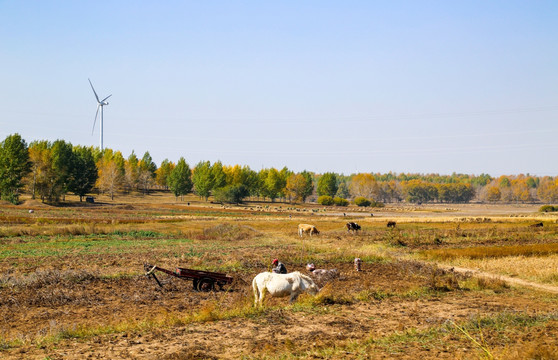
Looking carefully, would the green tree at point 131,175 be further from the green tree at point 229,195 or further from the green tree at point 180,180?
the green tree at point 229,195

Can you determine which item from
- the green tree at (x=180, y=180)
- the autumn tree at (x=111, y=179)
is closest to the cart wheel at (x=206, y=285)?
the autumn tree at (x=111, y=179)

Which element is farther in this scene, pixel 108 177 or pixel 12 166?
pixel 108 177

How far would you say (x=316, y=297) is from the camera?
629 inches

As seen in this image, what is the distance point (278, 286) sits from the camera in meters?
15.8

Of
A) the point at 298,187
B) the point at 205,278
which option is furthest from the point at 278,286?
the point at 298,187

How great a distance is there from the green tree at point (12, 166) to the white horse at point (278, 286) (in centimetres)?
9002

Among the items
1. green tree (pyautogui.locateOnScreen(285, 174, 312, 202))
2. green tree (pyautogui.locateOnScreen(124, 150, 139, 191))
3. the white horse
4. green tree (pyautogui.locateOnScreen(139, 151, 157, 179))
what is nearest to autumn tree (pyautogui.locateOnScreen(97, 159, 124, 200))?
green tree (pyautogui.locateOnScreen(124, 150, 139, 191))

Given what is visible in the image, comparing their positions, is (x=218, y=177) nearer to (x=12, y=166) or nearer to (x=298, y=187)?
(x=298, y=187)

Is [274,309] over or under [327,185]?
under

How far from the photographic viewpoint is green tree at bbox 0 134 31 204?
301 ft

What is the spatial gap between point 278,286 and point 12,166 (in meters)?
94.2

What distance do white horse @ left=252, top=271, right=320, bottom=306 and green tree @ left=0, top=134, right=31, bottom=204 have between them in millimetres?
90018

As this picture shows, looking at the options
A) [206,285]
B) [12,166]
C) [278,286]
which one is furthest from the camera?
[12,166]

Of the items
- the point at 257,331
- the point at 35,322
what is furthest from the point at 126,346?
the point at 35,322
